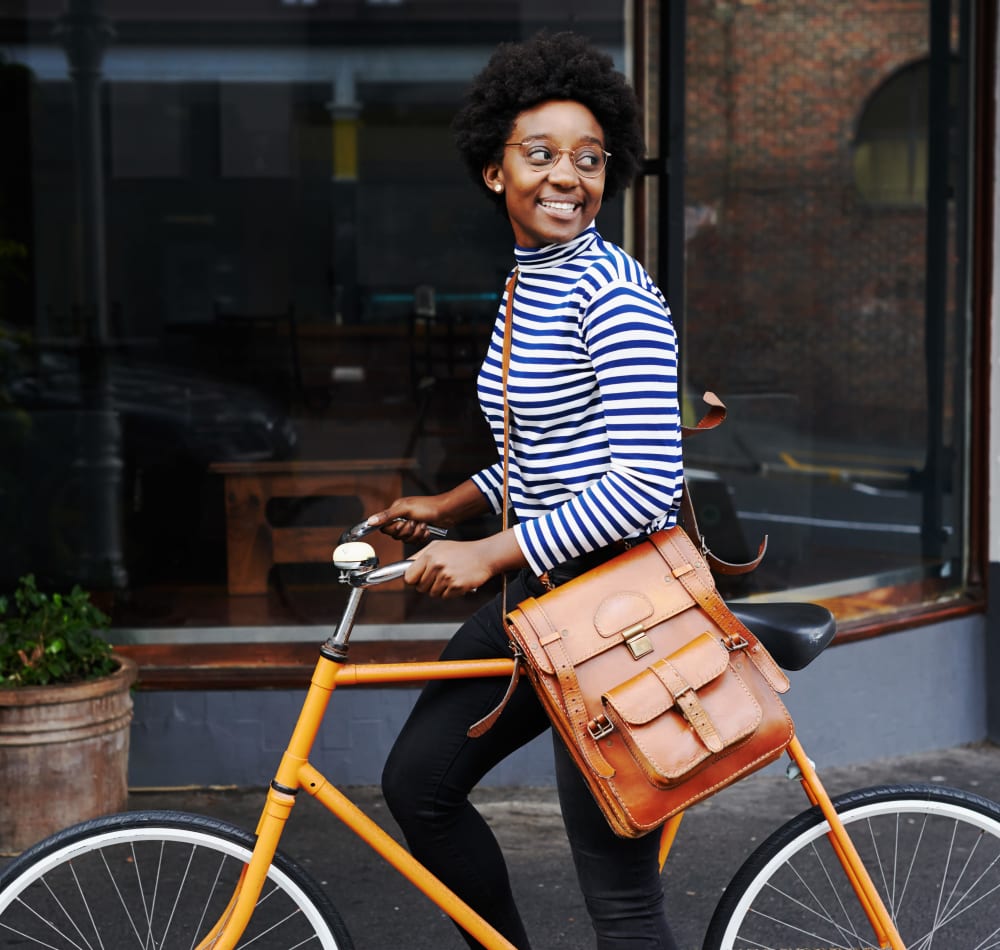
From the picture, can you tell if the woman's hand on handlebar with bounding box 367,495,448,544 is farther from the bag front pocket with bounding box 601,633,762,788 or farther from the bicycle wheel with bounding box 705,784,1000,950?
the bicycle wheel with bounding box 705,784,1000,950

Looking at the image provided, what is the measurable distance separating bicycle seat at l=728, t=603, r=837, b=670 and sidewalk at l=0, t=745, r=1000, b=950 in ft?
4.75

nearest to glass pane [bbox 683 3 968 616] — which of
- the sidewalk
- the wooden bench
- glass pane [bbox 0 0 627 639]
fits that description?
the sidewalk

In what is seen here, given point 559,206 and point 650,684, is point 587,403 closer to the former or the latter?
point 559,206

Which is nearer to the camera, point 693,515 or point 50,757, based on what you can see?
point 693,515

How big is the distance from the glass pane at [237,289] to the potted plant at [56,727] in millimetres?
1099

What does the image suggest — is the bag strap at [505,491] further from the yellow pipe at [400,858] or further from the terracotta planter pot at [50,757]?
the terracotta planter pot at [50,757]

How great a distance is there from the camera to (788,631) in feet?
8.09

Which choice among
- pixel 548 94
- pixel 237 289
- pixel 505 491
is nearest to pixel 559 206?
pixel 548 94

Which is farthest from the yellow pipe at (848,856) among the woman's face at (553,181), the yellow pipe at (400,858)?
the woman's face at (553,181)

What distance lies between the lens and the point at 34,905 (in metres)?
2.69

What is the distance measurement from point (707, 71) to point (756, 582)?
2019 millimetres

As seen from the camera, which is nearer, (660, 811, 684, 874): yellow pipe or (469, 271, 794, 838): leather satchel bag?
(469, 271, 794, 838): leather satchel bag

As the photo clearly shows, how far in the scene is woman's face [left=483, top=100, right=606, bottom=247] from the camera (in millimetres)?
2439

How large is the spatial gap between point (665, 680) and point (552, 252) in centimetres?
76
